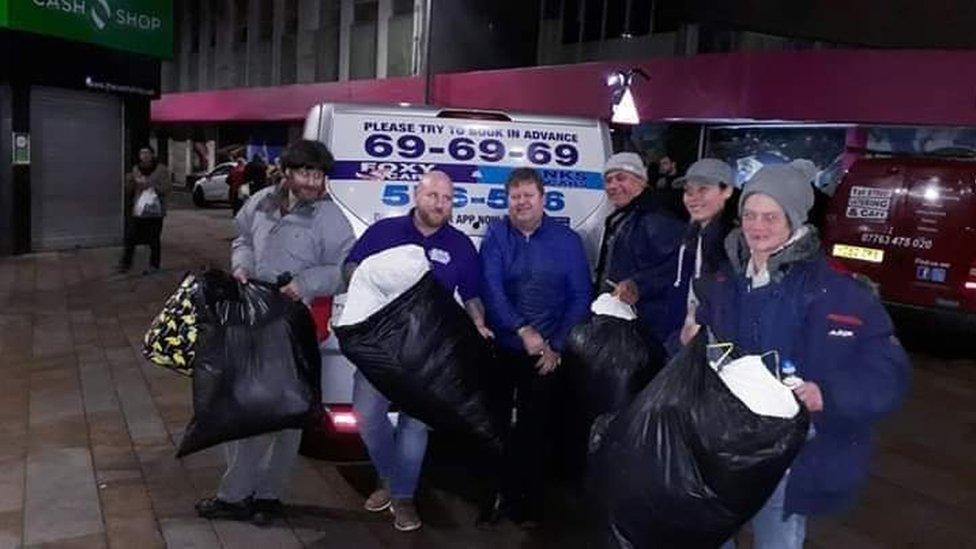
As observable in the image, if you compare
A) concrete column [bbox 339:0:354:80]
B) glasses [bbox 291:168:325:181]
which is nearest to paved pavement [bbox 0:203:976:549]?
glasses [bbox 291:168:325:181]

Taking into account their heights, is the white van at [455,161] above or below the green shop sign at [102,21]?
below

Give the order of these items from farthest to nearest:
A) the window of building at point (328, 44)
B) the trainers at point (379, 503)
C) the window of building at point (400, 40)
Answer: the window of building at point (328, 44) < the window of building at point (400, 40) < the trainers at point (379, 503)

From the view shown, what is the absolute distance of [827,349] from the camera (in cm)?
254

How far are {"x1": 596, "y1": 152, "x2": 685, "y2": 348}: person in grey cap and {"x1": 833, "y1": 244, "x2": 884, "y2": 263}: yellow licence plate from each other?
5.80 metres

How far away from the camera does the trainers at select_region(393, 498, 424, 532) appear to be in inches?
160

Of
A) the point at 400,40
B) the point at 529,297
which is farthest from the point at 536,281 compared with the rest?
the point at 400,40

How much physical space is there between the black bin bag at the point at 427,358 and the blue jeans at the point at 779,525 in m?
1.27

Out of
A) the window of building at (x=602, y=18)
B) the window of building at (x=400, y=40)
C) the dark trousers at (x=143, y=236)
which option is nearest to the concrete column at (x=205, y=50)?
the window of building at (x=400, y=40)

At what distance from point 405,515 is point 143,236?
8652 millimetres

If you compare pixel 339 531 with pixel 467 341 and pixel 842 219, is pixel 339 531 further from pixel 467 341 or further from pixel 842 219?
pixel 842 219

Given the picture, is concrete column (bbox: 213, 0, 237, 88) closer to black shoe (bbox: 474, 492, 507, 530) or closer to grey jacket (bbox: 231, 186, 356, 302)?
grey jacket (bbox: 231, 186, 356, 302)

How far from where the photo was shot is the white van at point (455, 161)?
4.45 m

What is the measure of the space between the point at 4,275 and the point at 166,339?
8.61 meters

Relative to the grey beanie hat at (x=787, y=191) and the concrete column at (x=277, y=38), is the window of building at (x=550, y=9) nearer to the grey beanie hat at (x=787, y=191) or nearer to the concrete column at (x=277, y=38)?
the concrete column at (x=277, y=38)
